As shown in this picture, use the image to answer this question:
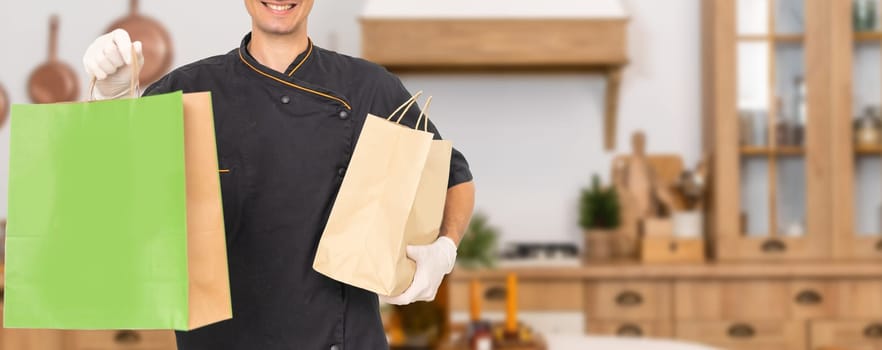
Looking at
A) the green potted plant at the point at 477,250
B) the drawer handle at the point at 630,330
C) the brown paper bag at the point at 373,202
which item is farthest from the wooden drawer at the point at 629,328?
the brown paper bag at the point at 373,202

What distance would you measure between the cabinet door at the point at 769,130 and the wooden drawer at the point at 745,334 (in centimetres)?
28

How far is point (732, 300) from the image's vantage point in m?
3.15

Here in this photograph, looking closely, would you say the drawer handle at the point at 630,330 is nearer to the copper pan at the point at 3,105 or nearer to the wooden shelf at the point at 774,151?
the wooden shelf at the point at 774,151

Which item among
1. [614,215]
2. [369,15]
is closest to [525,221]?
[614,215]

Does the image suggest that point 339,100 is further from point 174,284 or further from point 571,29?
point 571,29

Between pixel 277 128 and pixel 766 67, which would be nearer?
pixel 277 128

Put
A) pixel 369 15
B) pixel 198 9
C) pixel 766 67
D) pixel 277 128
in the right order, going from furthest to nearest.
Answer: pixel 766 67, pixel 369 15, pixel 198 9, pixel 277 128

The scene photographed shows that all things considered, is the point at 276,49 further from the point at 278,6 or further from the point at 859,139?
the point at 859,139

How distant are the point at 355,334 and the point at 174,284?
299 millimetres

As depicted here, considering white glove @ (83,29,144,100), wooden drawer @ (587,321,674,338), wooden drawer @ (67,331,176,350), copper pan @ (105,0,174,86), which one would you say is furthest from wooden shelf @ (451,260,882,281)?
white glove @ (83,29,144,100)

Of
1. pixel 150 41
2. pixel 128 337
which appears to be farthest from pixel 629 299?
pixel 150 41

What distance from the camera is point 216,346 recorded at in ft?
3.58

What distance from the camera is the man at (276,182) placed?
1078 mm

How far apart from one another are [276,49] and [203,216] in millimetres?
277
